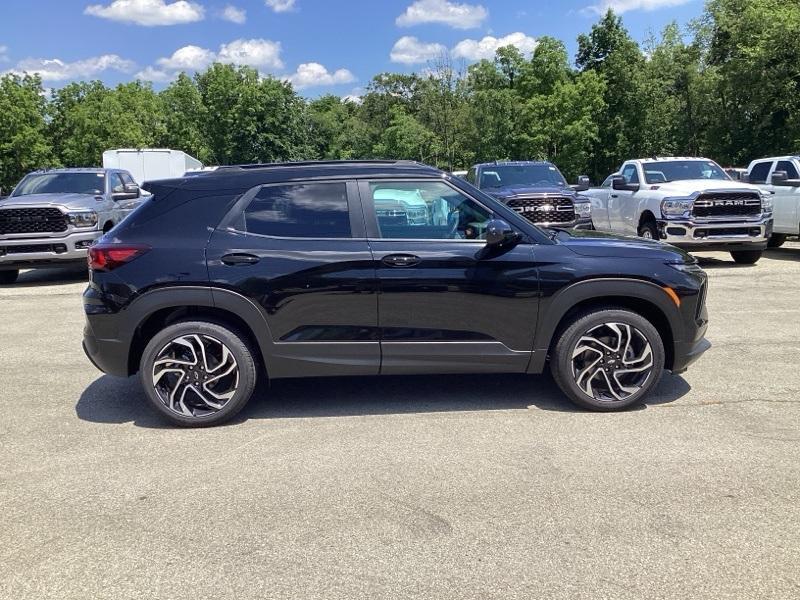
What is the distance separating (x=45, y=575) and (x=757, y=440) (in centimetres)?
412

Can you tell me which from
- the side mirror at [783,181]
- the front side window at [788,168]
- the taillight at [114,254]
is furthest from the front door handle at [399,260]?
the front side window at [788,168]

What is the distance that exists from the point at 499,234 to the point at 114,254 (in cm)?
269

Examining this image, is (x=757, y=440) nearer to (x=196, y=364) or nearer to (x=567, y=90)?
(x=196, y=364)

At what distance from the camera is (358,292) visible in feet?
15.6

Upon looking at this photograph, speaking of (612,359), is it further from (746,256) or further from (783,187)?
(783,187)

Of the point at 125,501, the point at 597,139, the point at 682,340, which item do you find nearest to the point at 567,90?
the point at 597,139

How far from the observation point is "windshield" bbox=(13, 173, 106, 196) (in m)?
13.6

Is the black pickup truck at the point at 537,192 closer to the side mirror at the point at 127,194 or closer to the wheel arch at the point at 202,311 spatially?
the side mirror at the point at 127,194

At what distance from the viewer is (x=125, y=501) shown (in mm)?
3754

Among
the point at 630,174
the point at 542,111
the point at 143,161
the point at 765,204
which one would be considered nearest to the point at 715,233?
the point at 765,204

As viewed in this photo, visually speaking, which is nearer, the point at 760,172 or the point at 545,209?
the point at 545,209

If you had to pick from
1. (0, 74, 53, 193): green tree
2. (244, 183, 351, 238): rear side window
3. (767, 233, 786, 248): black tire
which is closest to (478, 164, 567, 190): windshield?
(767, 233, 786, 248): black tire

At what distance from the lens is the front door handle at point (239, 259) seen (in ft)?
15.6

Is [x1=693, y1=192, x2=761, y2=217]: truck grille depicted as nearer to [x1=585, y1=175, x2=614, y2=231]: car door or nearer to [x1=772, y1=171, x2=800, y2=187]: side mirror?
[x1=772, y1=171, x2=800, y2=187]: side mirror
